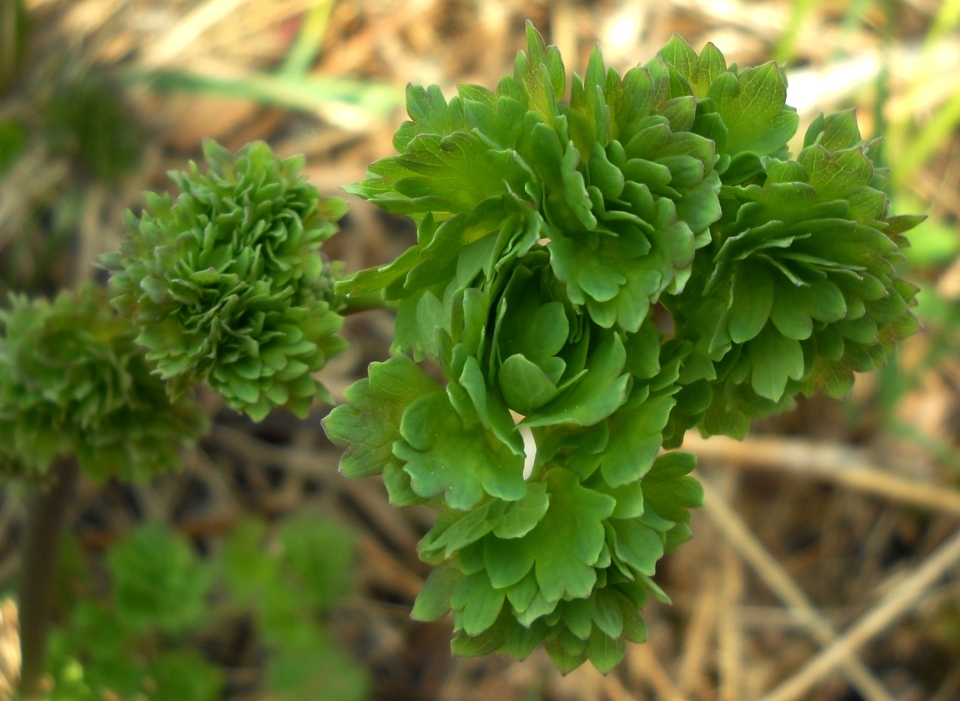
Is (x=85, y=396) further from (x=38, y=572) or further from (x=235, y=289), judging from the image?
(x=38, y=572)

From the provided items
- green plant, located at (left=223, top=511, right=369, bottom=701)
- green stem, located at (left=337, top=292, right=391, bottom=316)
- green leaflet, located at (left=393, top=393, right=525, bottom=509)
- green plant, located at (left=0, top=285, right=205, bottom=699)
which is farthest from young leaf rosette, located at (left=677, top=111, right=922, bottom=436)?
green plant, located at (left=223, top=511, right=369, bottom=701)

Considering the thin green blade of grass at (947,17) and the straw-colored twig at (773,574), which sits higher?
the thin green blade of grass at (947,17)

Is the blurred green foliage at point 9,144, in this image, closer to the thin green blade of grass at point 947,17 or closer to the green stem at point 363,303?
the green stem at point 363,303

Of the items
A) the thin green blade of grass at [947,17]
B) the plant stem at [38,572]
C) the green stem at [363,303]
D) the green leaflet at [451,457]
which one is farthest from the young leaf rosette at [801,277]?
the thin green blade of grass at [947,17]

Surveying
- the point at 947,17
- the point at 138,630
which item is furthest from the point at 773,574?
the point at 138,630

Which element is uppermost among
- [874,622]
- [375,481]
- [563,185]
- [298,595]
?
[563,185]

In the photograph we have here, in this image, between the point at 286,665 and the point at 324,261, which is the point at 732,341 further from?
the point at 286,665
